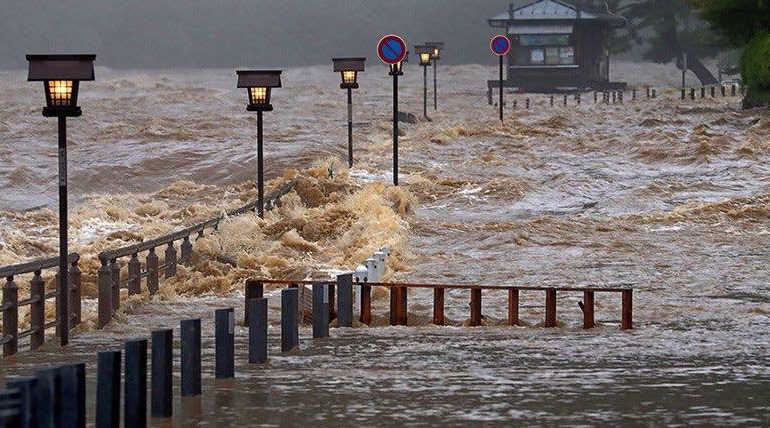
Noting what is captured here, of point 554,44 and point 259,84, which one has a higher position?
point 554,44

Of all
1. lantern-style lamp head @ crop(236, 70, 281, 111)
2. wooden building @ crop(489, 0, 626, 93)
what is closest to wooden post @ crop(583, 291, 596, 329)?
lantern-style lamp head @ crop(236, 70, 281, 111)

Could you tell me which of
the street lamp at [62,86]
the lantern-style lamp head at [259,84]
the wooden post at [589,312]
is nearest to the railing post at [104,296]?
Result: the street lamp at [62,86]

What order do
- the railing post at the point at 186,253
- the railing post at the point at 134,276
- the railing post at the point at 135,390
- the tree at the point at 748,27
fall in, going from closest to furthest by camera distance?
the railing post at the point at 135,390, the railing post at the point at 134,276, the railing post at the point at 186,253, the tree at the point at 748,27

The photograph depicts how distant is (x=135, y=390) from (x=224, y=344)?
2.56 metres

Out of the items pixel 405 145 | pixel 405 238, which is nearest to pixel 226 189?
pixel 405 145

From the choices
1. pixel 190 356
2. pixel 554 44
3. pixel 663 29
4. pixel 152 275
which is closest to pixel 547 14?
pixel 554 44

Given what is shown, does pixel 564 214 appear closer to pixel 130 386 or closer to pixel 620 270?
pixel 620 270

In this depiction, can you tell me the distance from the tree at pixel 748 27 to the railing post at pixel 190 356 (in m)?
43.1

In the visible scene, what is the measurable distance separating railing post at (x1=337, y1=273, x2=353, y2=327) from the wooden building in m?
74.9

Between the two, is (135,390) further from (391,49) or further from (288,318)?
(391,49)

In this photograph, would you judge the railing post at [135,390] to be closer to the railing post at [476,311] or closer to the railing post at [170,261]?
the railing post at [476,311]

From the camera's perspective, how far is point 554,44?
93750 mm

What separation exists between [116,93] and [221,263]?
8029cm

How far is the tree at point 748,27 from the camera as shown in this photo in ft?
176
